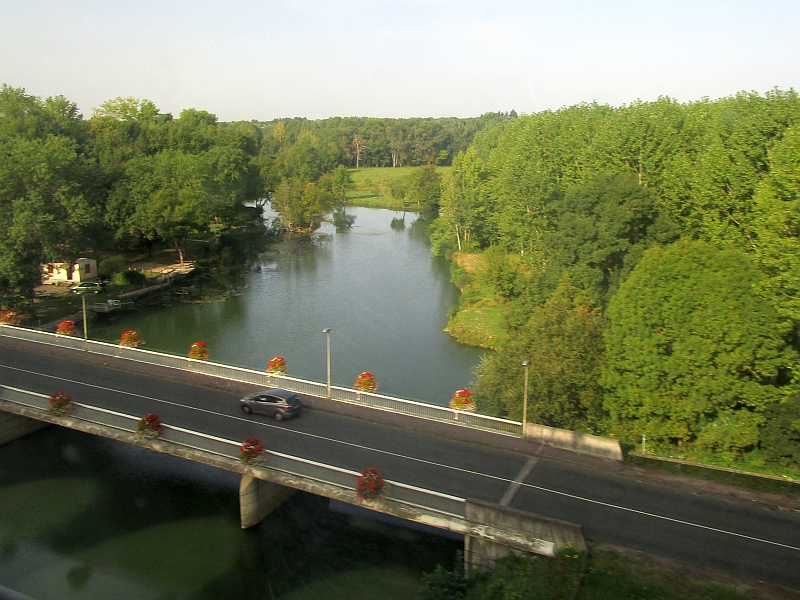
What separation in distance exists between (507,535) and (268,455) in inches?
208

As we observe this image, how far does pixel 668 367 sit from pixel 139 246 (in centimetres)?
3812

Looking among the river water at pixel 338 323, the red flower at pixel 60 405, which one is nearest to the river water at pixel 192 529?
the river water at pixel 338 323

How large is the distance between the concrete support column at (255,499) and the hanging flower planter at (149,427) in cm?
224

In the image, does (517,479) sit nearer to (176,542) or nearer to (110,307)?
(176,542)

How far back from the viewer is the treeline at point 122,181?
102 feet

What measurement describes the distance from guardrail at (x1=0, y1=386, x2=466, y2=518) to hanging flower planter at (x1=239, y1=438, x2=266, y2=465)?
0.14 metres

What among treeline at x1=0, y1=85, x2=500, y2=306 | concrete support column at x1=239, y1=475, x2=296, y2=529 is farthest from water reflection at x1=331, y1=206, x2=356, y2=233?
concrete support column at x1=239, y1=475, x2=296, y2=529

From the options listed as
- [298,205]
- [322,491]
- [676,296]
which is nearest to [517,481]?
[322,491]

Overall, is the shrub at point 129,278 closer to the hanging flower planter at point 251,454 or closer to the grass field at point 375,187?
the hanging flower planter at point 251,454

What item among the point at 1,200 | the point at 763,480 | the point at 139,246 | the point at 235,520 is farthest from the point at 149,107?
the point at 763,480

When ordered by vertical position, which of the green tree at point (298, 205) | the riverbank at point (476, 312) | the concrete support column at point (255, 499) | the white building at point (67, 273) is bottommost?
the concrete support column at point (255, 499)

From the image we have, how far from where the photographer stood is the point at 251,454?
46.7ft

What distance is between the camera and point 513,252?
41562mm

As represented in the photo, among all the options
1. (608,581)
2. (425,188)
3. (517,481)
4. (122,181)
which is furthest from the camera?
(425,188)
